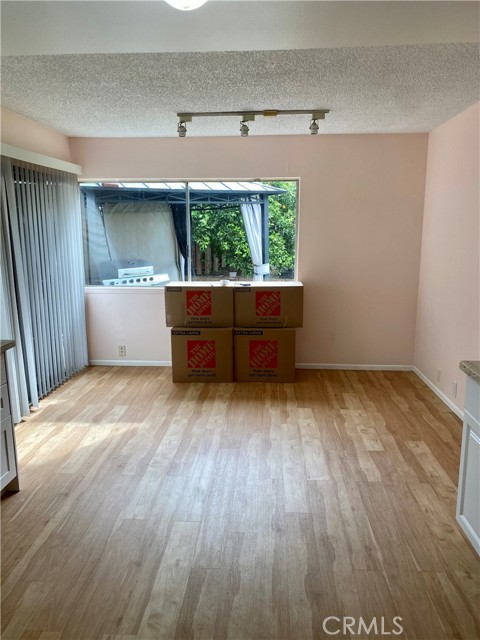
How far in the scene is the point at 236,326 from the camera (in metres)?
4.35

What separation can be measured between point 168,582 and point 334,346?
3336 millimetres

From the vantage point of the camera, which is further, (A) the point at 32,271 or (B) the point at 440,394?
(B) the point at 440,394

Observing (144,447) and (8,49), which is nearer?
(8,49)

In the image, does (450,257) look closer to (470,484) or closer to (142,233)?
Result: (470,484)

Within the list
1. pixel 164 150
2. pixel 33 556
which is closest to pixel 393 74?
pixel 164 150

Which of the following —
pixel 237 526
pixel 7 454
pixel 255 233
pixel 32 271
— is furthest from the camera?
pixel 255 233

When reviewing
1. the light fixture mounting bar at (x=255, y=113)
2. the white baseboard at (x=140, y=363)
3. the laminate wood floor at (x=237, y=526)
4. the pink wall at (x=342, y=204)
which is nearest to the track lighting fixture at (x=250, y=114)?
the light fixture mounting bar at (x=255, y=113)

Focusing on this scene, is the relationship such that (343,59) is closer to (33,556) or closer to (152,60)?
(152,60)

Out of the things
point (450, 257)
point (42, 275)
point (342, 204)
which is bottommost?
point (42, 275)

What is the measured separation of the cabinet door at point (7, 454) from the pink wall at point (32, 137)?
7.49 ft

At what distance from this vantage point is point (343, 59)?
227cm

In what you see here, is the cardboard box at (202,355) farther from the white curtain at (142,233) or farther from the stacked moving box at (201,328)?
the white curtain at (142,233)

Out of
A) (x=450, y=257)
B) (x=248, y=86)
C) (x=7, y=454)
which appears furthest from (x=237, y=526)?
(x=450, y=257)

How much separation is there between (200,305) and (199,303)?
0.9 inches
